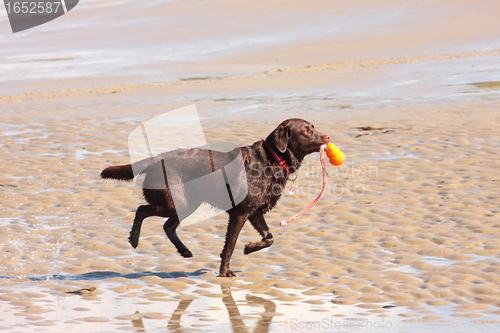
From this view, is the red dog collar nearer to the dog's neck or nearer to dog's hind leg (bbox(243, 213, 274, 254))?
the dog's neck

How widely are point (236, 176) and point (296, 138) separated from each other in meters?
0.77

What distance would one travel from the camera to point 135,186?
9430 mm

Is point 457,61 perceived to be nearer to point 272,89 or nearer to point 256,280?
point 272,89

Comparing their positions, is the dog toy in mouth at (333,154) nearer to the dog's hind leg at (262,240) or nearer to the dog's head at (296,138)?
the dog's head at (296,138)

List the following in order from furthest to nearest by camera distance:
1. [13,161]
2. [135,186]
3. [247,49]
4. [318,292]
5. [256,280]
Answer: [247,49]
[13,161]
[135,186]
[256,280]
[318,292]

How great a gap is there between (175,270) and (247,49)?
2088 cm

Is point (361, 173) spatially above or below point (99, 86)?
below

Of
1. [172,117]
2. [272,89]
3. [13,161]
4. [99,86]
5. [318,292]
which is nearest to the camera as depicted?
[318,292]

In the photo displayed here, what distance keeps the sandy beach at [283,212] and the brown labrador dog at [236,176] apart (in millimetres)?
556

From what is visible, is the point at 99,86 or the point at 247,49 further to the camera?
the point at 247,49

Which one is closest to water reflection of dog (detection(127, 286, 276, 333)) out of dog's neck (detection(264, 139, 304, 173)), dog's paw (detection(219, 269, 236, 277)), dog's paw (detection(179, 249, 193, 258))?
dog's paw (detection(219, 269, 236, 277))

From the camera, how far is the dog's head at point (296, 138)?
6344 mm

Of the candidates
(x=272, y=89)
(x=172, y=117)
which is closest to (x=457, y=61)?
(x=272, y=89)

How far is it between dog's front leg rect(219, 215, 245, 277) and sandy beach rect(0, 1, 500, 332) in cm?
11
